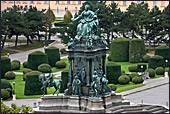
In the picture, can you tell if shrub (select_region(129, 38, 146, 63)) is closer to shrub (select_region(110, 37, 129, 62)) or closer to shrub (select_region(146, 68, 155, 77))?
shrub (select_region(110, 37, 129, 62))

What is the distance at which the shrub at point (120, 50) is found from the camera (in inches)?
3219

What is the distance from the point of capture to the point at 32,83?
6016cm

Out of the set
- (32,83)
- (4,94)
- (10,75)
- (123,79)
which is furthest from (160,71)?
(4,94)

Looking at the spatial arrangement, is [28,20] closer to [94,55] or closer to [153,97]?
[153,97]

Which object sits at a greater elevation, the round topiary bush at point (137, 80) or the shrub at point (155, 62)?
the shrub at point (155, 62)

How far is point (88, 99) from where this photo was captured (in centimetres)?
4488

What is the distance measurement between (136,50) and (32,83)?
24.7 metres

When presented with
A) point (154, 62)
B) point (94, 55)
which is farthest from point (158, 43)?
point (94, 55)

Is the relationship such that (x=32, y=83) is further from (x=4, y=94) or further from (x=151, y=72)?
(x=151, y=72)

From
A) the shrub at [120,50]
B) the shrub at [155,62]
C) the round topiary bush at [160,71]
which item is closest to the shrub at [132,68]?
the shrub at [155,62]

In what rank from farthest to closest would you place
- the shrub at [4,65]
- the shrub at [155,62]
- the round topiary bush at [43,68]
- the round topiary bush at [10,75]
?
the round topiary bush at [43,68], the shrub at [155,62], the shrub at [4,65], the round topiary bush at [10,75]

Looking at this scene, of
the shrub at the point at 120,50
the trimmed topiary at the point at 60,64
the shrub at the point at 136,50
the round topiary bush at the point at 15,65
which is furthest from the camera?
the shrub at the point at 120,50

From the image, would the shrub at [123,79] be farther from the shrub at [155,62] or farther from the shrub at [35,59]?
the shrub at [35,59]

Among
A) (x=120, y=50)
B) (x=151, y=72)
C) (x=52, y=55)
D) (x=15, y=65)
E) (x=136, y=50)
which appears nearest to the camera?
(x=151, y=72)
